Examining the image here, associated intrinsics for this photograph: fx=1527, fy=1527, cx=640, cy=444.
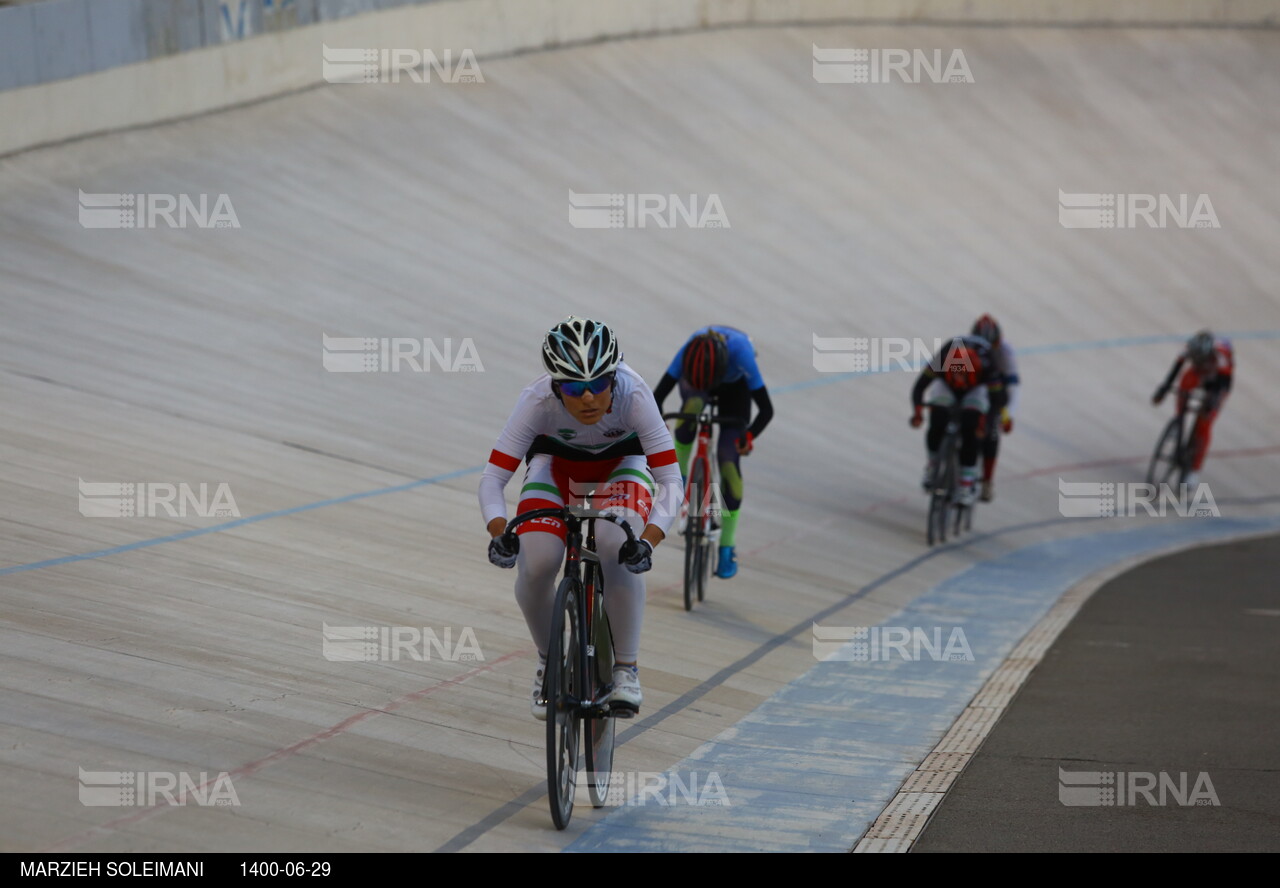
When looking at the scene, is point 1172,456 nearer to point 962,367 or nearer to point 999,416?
point 999,416

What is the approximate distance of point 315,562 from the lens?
655 centimetres

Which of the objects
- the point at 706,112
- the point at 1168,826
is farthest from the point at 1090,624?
the point at 706,112

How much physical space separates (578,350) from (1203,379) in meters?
10.2

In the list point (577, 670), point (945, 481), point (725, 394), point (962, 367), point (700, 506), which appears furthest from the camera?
point (945, 481)

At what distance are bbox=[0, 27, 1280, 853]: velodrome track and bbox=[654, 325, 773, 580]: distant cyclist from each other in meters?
0.48

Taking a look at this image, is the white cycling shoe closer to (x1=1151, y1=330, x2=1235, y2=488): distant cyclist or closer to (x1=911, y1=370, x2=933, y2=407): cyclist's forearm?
(x1=911, y1=370, x2=933, y2=407): cyclist's forearm

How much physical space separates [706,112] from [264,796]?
1566 centimetres

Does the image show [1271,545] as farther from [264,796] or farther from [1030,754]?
[264,796]

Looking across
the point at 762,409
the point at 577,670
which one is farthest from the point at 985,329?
the point at 577,670

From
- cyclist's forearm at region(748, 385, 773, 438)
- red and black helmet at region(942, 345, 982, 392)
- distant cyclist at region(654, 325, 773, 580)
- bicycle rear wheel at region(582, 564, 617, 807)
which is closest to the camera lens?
bicycle rear wheel at region(582, 564, 617, 807)

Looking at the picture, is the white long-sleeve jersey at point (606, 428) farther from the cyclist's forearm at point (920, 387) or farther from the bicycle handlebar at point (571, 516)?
the cyclist's forearm at point (920, 387)

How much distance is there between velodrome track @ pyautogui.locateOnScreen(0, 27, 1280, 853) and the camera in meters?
4.58

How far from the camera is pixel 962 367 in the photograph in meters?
9.94

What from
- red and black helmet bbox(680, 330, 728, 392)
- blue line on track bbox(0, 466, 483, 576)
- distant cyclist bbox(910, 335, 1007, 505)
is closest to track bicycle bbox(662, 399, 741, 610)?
red and black helmet bbox(680, 330, 728, 392)
